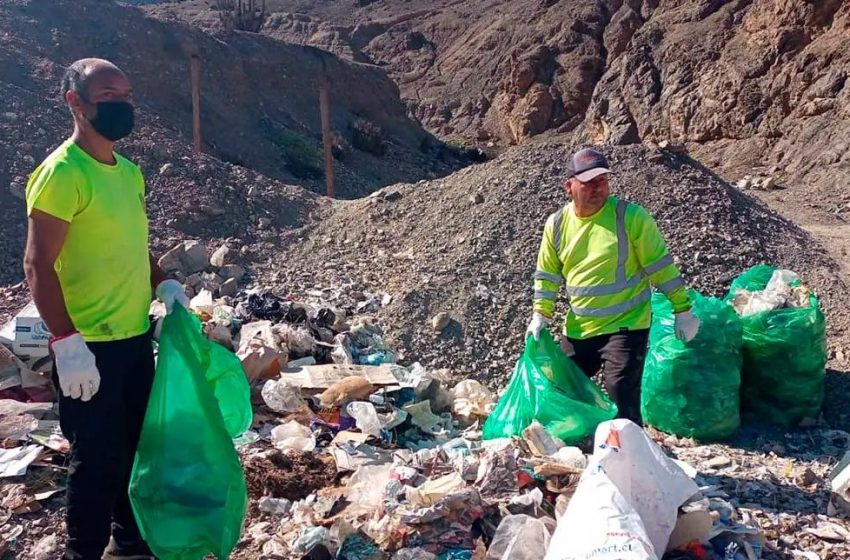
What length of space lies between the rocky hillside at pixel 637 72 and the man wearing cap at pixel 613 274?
9645mm

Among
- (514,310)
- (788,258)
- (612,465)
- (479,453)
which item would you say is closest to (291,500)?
(479,453)

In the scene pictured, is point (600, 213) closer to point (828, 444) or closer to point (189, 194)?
point (828, 444)

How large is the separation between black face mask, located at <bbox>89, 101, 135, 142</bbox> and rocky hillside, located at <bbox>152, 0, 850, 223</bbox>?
1137 centimetres

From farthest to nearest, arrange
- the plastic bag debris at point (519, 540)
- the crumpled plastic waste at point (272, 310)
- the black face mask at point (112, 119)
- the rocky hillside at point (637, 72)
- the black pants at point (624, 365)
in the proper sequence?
the rocky hillside at point (637, 72), the crumpled plastic waste at point (272, 310), the black pants at point (624, 365), the plastic bag debris at point (519, 540), the black face mask at point (112, 119)

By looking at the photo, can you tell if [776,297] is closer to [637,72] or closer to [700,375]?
[700,375]

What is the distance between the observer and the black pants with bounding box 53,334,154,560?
6.91 feet

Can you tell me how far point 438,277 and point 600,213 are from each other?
7.50ft

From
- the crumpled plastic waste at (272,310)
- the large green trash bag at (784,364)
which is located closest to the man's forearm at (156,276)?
the crumpled plastic waste at (272,310)

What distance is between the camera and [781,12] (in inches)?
796

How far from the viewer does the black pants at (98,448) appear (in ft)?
6.91

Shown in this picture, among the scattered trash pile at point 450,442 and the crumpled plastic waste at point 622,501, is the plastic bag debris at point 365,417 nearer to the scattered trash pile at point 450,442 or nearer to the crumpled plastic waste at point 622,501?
the scattered trash pile at point 450,442

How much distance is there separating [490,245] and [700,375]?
7.38 ft

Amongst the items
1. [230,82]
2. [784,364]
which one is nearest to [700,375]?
[784,364]

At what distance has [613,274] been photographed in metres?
3.06
